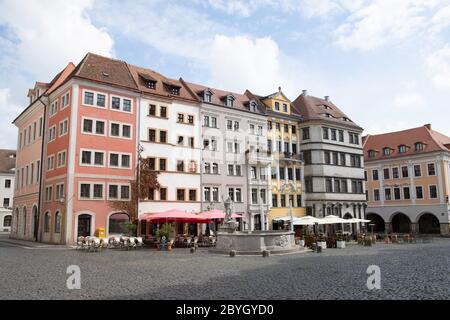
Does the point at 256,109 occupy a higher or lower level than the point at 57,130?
higher

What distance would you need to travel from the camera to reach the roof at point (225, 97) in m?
45.3

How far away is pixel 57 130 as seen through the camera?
37281 millimetres

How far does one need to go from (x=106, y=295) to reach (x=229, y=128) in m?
35.2

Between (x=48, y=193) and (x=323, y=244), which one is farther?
(x=48, y=193)

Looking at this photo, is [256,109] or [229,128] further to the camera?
[256,109]

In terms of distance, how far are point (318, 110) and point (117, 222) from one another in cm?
3108

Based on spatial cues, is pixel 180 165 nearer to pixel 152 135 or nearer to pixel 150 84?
pixel 152 135

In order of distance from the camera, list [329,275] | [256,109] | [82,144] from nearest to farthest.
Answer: [329,275] < [82,144] < [256,109]

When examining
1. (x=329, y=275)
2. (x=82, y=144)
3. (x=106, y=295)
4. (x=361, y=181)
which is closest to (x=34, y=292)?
(x=106, y=295)

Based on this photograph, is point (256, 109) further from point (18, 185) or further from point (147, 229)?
point (18, 185)

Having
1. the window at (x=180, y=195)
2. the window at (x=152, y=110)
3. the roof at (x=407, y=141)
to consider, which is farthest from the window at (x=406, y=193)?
the window at (x=152, y=110)

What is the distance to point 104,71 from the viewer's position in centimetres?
3803

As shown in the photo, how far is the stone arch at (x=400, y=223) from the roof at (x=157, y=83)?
38231mm

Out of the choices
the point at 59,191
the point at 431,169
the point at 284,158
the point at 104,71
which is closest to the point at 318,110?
the point at 284,158
